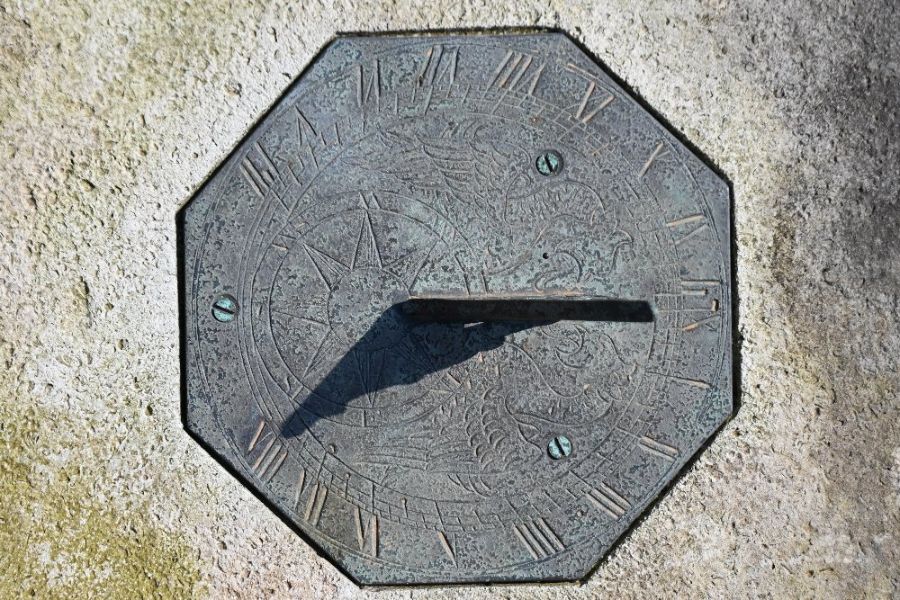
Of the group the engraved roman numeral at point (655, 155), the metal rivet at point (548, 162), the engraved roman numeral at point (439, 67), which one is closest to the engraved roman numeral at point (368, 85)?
the engraved roman numeral at point (439, 67)

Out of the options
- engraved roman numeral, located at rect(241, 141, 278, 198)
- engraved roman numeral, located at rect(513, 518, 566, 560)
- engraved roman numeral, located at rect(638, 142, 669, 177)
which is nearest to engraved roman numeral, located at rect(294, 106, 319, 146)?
engraved roman numeral, located at rect(241, 141, 278, 198)

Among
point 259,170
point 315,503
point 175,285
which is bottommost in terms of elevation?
point 315,503

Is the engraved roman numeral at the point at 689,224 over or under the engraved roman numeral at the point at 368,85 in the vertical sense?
over

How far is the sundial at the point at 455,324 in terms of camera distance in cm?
180

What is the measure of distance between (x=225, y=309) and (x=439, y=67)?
34.4 inches

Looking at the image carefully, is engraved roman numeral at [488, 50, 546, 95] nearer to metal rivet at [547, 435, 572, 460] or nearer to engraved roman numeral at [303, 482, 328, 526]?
metal rivet at [547, 435, 572, 460]

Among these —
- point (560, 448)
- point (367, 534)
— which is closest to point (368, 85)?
point (560, 448)

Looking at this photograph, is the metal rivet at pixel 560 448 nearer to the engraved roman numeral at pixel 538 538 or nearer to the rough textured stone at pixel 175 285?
the engraved roman numeral at pixel 538 538

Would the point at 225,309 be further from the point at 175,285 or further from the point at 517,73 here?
the point at 517,73

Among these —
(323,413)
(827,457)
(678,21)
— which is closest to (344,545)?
(323,413)

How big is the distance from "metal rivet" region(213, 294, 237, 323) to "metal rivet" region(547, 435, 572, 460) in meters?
0.93

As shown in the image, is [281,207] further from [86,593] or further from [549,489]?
[86,593]

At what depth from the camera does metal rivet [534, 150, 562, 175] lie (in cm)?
181

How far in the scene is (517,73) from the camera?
182cm
